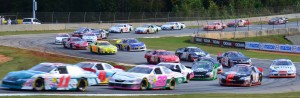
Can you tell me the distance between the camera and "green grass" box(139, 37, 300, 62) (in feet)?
201

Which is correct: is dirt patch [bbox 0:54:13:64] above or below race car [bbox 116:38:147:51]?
below

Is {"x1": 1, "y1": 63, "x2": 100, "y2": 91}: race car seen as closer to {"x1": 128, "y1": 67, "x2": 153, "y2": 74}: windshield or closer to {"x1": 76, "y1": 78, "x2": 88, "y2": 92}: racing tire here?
{"x1": 76, "y1": 78, "x2": 88, "y2": 92}: racing tire

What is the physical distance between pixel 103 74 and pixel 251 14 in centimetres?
Answer: 9098

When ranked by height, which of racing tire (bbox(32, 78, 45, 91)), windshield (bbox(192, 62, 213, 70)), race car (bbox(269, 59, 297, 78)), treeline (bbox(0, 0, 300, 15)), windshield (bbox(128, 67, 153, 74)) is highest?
treeline (bbox(0, 0, 300, 15))

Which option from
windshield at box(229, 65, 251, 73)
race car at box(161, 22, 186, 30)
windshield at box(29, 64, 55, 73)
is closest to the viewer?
windshield at box(29, 64, 55, 73)

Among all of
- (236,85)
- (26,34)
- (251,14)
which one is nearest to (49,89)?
(236,85)

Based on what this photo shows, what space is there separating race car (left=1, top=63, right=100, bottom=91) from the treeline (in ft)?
304

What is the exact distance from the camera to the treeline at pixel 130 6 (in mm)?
122275

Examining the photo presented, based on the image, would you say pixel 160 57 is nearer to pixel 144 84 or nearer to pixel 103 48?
pixel 103 48

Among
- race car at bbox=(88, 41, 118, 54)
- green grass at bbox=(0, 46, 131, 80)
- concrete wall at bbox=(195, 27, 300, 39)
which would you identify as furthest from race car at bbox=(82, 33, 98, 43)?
concrete wall at bbox=(195, 27, 300, 39)

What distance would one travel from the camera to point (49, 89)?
25625 millimetres

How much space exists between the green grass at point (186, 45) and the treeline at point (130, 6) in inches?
1640

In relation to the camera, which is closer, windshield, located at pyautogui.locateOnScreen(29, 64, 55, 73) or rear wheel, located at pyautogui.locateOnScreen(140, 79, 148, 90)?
windshield, located at pyautogui.locateOnScreen(29, 64, 55, 73)

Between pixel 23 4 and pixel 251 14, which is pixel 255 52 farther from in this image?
pixel 23 4
